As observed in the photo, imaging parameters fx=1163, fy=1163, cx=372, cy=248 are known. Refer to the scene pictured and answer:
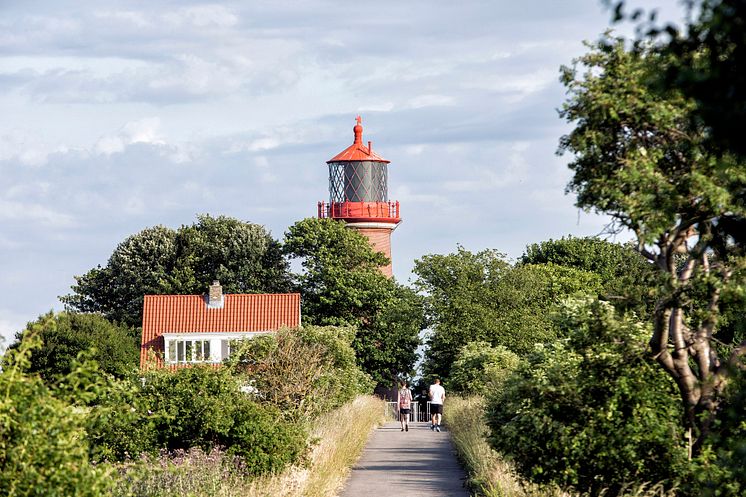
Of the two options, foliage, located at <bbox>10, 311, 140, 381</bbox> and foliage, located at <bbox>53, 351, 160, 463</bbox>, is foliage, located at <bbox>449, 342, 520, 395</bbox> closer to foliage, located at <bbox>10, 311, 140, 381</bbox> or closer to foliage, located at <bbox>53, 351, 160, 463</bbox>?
foliage, located at <bbox>10, 311, 140, 381</bbox>

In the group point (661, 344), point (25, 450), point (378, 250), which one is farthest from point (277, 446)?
point (378, 250)

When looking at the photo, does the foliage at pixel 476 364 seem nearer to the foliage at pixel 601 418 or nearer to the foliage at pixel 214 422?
the foliage at pixel 214 422

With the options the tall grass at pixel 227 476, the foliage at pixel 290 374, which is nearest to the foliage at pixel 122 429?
the tall grass at pixel 227 476

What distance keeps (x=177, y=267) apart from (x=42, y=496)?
61.4 metres

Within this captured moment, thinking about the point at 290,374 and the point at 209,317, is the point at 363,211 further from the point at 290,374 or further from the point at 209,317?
the point at 290,374

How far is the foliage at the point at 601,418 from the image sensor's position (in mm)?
12781

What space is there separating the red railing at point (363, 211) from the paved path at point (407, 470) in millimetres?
31797

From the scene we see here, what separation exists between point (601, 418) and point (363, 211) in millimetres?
54177

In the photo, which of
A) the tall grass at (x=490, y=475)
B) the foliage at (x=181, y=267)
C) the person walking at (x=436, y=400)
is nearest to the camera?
the tall grass at (x=490, y=475)

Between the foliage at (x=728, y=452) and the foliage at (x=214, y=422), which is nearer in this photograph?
the foliage at (x=728, y=452)

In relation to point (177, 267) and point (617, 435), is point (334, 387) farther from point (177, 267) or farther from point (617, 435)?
point (177, 267)

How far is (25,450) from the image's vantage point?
346 inches

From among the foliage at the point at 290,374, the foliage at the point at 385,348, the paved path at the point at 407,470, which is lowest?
the paved path at the point at 407,470

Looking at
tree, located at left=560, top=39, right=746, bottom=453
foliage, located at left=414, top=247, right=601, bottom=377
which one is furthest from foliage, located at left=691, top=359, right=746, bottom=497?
foliage, located at left=414, top=247, right=601, bottom=377
